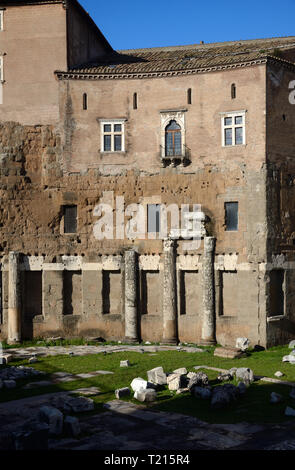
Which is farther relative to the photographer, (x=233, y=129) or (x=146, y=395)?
(x=233, y=129)

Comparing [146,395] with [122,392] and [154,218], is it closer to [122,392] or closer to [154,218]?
[122,392]

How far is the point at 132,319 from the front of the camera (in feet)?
86.2

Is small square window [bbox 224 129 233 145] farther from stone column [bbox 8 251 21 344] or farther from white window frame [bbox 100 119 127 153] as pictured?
stone column [bbox 8 251 21 344]

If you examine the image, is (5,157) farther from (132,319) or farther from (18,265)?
(132,319)

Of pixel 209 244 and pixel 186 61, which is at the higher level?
pixel 186 61

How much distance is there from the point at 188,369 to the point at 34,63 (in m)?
15.9

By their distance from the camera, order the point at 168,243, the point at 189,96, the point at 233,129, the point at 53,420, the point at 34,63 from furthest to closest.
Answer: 1. the point at 34,63
2. the point at 189,96
3. the point at 168,243
4. the point at 233,129
5. the point at 53,420

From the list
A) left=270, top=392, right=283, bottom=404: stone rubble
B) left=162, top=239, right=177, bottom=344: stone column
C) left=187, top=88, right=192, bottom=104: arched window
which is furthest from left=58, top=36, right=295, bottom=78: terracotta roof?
left=270, top=392, right=283, bottom=404: stone rubble

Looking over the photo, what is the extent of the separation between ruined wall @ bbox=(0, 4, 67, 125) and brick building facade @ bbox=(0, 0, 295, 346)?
0.05 metres

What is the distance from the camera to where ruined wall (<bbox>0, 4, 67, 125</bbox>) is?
89.1ft

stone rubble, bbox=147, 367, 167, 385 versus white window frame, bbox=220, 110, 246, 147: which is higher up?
white window frame, bbox=220, 110, 246, 147

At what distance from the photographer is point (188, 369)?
1964cm

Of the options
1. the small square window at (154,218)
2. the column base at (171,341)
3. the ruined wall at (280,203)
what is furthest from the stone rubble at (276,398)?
the small square window at (154,218)

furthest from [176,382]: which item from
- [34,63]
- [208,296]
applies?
[34,63]
